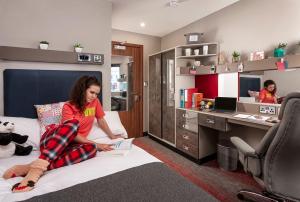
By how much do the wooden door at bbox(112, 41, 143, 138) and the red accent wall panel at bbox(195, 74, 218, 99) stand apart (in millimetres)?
1318

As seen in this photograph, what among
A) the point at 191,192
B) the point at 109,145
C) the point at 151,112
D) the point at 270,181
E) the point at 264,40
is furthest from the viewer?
the point at 151,112

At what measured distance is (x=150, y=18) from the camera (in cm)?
319

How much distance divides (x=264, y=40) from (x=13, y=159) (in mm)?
2942

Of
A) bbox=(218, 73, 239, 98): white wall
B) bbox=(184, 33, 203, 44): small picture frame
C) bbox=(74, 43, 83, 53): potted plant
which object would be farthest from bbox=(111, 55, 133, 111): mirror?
bbox=(218, 73, 239, 98): white wall

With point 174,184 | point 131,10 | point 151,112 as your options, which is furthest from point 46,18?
point 151,112

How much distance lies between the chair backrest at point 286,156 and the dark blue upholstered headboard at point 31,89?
2115 mm

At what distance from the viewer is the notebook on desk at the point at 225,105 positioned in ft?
8.70

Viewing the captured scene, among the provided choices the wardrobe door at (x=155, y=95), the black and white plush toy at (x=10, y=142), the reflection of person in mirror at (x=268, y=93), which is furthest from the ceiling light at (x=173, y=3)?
the black and white plush toy at (x=10, y=142)

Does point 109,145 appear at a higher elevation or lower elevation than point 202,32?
lower

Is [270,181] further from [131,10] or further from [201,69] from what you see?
[131,10]

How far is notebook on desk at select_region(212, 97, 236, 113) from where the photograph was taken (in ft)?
8.70

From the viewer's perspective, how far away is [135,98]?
4039mm

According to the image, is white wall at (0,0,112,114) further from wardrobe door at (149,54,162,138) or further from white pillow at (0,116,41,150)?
wardrobe door at (149,54,162,138)

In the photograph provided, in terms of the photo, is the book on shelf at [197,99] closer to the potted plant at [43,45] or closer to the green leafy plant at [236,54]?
the green leafy plant at [236,54]
